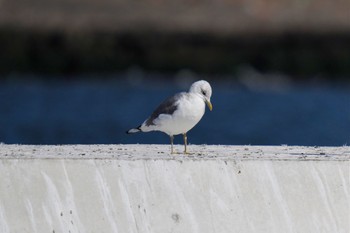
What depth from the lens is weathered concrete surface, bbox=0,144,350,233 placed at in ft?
35.2

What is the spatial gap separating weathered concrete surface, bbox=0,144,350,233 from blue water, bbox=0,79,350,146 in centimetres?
1636

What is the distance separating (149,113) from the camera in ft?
144

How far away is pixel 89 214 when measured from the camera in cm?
1073

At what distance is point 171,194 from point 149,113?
33.0 m

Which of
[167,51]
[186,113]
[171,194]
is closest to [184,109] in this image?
[186,113]

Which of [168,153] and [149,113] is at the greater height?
[149,113]

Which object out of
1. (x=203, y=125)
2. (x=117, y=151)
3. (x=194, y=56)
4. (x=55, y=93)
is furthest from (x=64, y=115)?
(x=117, y=151)

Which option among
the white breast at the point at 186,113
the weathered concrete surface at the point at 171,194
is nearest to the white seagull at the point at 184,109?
the white breast at the point at 186,113

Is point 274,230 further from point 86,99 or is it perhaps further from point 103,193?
point 86,99

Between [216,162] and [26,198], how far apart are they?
144 cm

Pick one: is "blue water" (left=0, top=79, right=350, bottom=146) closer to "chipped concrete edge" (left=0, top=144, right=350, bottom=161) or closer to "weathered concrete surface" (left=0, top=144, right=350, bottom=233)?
"chipped concrete edge" (left=0, top=144, right=350, bottom=161)

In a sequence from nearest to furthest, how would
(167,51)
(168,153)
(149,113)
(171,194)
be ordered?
1. (171,194)
2. (168,153)
3. (149,113)
4. (167,51)

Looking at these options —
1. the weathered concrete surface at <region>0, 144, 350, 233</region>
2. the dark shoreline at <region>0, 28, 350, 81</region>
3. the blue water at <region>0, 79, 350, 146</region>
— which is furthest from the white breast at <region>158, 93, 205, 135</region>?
the dark shoreline at <region>0, 28, 350, 81</region>

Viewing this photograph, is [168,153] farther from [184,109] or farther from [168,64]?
[168,64]
